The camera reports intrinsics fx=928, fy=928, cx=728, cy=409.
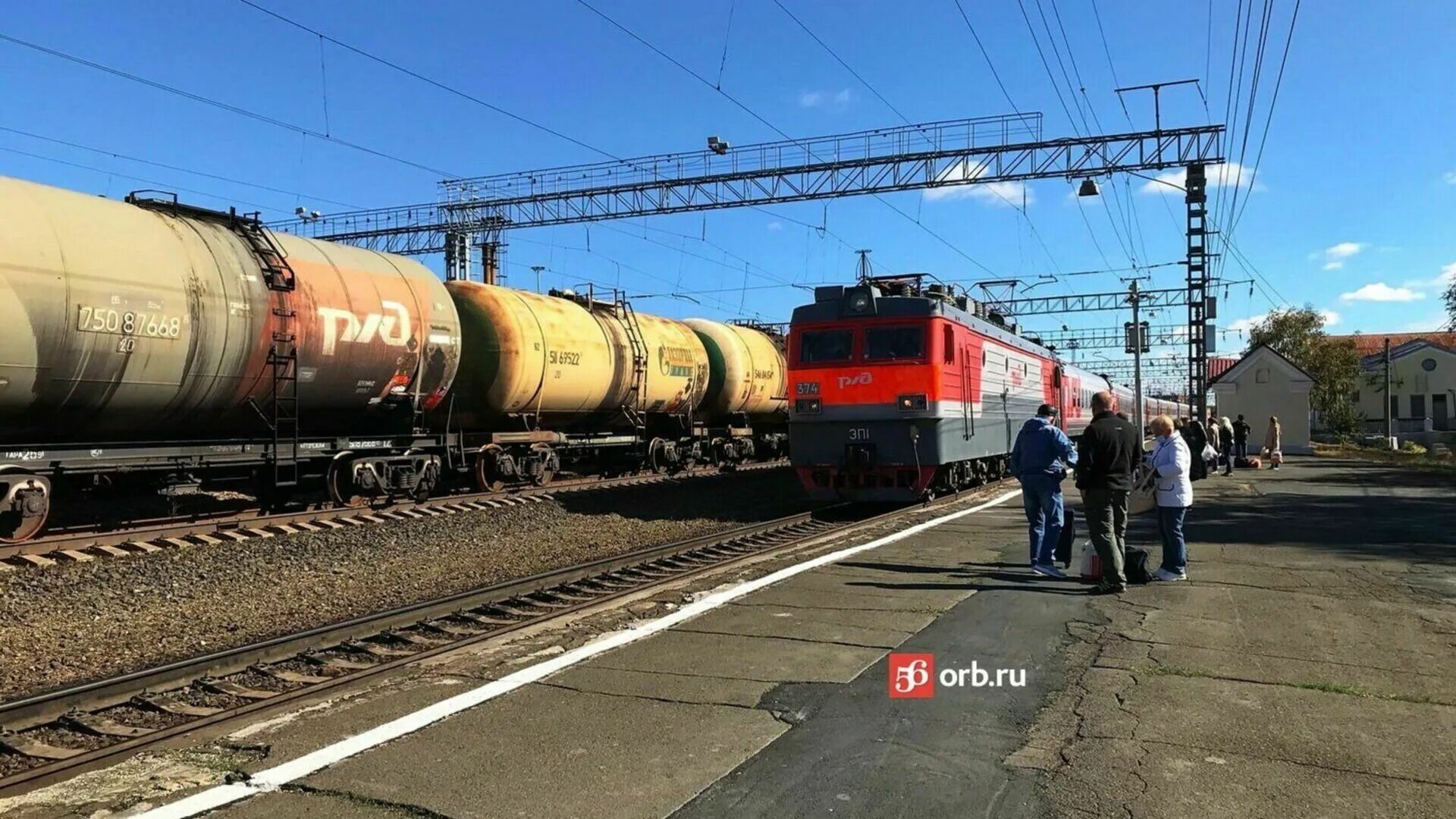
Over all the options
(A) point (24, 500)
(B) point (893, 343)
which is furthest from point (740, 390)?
(A) point (24, 500)

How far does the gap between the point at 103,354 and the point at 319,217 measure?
97.5ft

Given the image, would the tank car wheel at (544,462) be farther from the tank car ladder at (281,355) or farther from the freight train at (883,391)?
the tank car ladder at (281,355)

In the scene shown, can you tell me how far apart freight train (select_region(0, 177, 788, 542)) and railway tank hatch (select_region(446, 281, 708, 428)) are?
0.13 ft

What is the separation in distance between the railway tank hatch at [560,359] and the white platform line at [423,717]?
818 centimetres

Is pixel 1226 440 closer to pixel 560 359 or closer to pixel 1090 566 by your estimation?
pixel 560 359

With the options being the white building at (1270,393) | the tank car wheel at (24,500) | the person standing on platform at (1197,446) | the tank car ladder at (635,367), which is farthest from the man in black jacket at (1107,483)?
the white building at (1270,393)

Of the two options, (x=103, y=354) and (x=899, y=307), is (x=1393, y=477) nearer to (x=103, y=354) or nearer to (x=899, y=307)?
(x=899, y=307)

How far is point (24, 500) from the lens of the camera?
9.47m

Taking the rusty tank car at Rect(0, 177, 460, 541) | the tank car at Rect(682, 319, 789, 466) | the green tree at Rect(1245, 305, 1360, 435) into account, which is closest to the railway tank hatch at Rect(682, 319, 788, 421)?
the tank car at Rect(682, 319, 789, 466)

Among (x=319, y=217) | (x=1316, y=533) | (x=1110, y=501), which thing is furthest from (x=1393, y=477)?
(x=319, y=217)

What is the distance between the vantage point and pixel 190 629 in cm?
737

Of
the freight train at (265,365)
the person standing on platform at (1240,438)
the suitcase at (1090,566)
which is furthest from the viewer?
the person standing on platform at (1240,438)

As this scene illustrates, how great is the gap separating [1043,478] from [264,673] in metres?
6.77

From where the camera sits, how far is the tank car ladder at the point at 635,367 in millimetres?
18453
